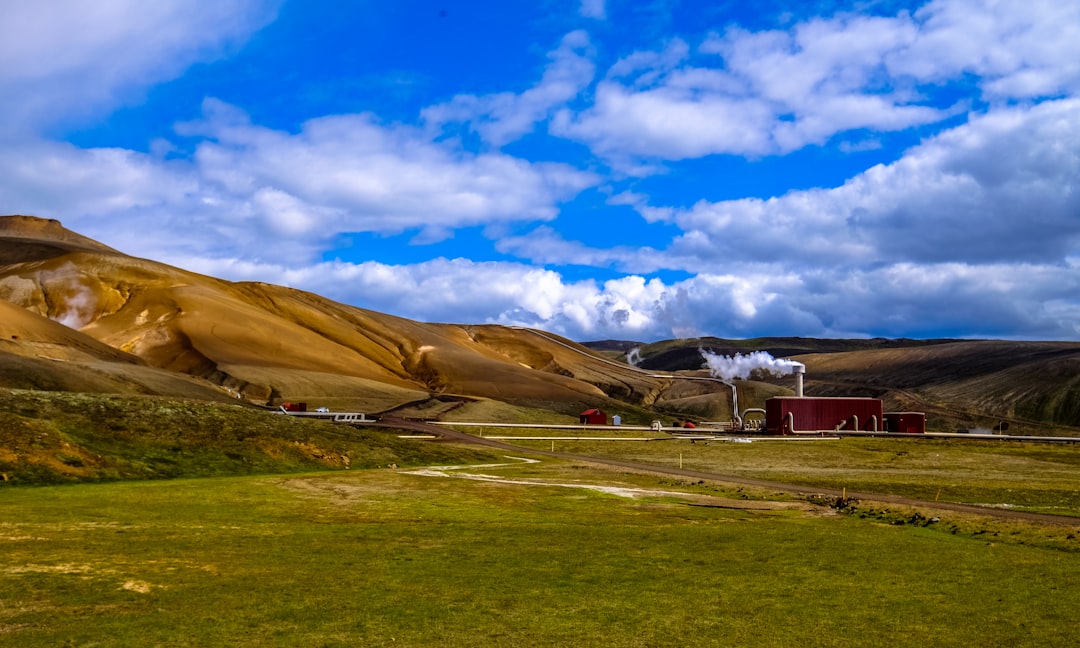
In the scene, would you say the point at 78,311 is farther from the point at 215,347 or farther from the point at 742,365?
the point at 742,365

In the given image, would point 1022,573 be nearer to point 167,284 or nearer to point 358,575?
point 358,575

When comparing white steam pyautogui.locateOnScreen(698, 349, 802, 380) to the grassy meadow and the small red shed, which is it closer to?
the small red shed

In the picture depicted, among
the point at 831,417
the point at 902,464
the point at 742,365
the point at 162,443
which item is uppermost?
the point at 742,365

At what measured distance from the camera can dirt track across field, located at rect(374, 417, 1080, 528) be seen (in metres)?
32.6

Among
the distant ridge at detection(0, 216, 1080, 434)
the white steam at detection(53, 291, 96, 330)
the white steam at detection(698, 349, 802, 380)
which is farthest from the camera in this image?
the white steam at detection(53, 291, 96, 330)

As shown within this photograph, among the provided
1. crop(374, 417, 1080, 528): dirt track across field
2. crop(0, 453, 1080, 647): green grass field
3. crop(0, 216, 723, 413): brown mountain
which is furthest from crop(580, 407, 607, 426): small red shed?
crop(0, 453, 1080, 647): green grass field

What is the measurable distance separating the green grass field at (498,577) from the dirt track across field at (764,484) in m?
5.35

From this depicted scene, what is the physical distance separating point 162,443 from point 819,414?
74610 mm

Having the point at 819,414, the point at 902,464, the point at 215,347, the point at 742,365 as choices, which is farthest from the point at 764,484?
the point at 215,347

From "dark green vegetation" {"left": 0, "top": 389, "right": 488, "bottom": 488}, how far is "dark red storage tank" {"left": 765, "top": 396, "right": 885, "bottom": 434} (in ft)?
153

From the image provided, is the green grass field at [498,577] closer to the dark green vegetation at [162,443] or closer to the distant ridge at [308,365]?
the dark green vegetation at [162,443]

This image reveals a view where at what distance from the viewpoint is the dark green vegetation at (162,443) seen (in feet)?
131

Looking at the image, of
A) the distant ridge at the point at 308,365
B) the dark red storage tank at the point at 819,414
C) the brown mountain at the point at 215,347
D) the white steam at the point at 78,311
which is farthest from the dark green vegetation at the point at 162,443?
the white steam at the point at 78,311

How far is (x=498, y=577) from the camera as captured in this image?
19.0 metres
